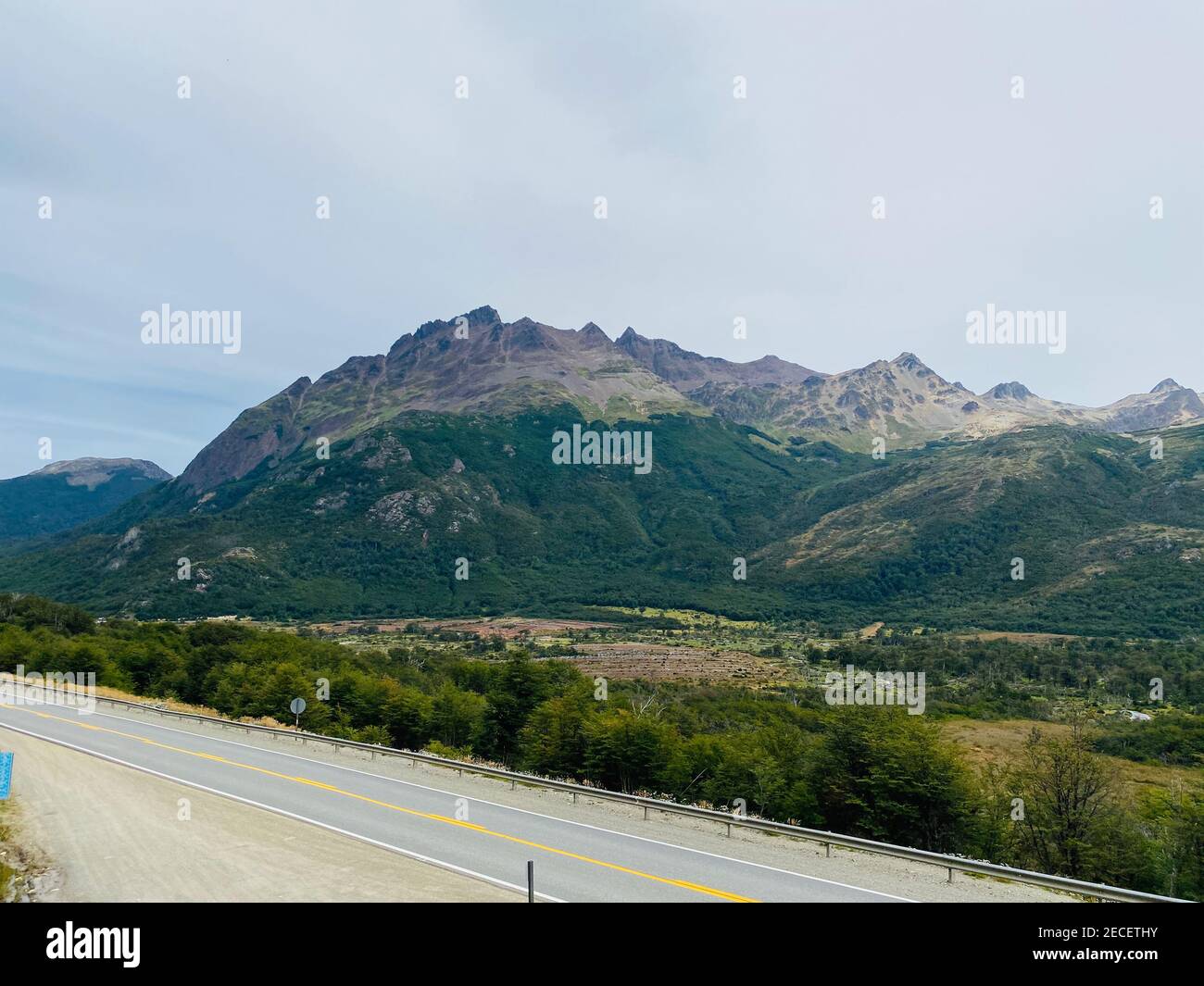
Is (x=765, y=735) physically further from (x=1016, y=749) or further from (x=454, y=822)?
(x=1016, y=749)

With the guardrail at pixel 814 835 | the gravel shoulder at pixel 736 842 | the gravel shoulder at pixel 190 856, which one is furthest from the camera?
the gravel shoulder at pixel 736 842

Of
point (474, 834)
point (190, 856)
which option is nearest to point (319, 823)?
point (190, 856)

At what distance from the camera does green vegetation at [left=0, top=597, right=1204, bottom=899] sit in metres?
28.4

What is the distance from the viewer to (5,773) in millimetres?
15344

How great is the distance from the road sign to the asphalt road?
584 centimetres

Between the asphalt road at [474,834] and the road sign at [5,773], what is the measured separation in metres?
5.84

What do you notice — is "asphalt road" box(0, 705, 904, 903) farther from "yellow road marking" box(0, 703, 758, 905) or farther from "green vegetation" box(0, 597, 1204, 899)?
"green vegetation" box(0, 597, 1204, 899)

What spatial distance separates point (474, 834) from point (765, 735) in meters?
25.6

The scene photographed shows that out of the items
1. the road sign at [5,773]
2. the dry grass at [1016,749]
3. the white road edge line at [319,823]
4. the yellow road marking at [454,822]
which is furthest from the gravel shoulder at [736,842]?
the dry grass at [1016,749]

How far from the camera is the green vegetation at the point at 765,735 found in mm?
28391

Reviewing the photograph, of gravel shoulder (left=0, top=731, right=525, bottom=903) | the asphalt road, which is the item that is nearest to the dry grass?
the asphalt road

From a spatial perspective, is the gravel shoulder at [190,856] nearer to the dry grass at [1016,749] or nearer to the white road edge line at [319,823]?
the white road edge line at [319,823]
